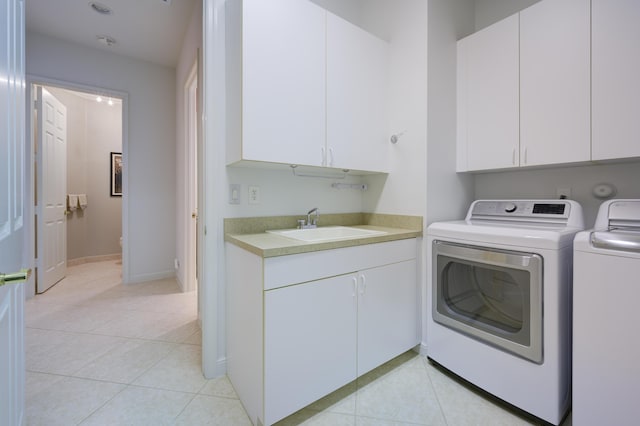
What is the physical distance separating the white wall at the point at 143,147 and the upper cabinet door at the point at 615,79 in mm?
4126

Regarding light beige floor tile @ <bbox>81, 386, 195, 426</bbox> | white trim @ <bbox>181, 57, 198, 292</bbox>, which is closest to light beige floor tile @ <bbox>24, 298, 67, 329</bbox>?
white trim @ <bbox>181, 57, 198, 292</bbox>

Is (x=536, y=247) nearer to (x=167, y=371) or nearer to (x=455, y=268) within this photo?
(x=455, y=268)

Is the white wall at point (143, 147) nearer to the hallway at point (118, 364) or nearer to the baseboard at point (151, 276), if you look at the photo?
the baseboard at point (151, 276)

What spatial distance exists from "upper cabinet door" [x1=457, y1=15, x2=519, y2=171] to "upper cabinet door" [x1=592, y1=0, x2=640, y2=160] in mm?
371

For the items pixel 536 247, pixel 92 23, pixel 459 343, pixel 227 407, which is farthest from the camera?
pixel 92 23

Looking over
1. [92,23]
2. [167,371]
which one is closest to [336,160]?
[167,371]

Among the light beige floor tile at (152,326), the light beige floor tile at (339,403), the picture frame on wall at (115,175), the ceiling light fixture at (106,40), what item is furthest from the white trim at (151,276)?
the light beige floor tile at (339,403)

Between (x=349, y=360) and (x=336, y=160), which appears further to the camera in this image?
(x=336, y=160)

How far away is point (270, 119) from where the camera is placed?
4.84 feet

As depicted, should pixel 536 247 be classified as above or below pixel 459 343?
above

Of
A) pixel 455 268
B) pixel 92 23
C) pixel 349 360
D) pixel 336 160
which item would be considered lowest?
pixel 349 360

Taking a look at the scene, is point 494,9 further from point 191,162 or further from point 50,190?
point 50,190

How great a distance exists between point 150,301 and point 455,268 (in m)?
2.88

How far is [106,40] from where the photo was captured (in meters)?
3.01
